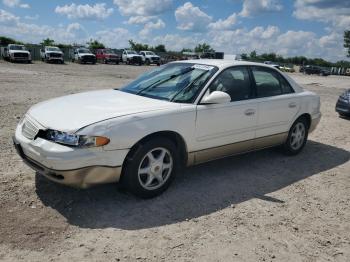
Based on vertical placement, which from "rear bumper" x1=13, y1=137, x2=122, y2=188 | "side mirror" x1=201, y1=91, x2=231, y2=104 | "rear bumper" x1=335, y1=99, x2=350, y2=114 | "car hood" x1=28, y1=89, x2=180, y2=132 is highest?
"side mirror" x1=201, y1=91, x2=231, y2=104

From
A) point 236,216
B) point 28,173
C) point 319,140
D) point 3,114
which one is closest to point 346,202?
point 236,216

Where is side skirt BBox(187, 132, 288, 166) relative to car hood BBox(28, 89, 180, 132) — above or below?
below

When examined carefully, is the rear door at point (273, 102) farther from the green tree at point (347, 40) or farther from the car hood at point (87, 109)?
the green tree at point (347, 40)

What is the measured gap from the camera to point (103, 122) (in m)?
3.85

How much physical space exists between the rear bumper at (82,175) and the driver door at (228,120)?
1219 mm

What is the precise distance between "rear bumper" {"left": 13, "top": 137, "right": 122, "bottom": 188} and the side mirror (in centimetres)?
139

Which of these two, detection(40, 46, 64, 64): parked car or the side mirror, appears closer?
the side mirror

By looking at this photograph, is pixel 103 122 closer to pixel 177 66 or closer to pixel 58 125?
pixel 58 125

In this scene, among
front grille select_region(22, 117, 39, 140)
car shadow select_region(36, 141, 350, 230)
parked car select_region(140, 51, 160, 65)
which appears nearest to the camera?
car shadow select_region(36, 141, 350, 230)

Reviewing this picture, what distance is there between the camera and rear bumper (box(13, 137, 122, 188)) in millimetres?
3727

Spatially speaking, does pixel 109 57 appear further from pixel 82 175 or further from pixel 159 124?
pixel 82 175

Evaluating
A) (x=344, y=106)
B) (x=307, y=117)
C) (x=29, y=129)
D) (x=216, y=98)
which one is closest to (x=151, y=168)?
(x=216, y=98)

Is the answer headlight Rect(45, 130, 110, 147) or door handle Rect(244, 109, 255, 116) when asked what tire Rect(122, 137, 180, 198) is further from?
door handle Rect(244, 109, 255, 116)

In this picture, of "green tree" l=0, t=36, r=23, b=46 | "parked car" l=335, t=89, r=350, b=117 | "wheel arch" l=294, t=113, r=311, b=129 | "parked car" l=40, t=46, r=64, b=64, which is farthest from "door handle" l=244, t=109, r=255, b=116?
"green tree" l=0, t=36, r=23, b=46
